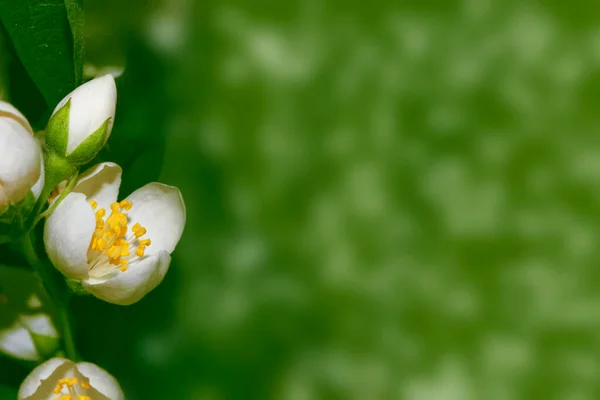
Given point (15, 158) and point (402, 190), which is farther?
point (402, 190)

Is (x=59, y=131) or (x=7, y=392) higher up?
(x=59, y=131)

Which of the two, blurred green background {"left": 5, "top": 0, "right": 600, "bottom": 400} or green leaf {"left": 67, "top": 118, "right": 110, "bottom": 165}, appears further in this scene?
blurred green background {"left": 5, "top": 0, "right": 600, "bottom": 400}

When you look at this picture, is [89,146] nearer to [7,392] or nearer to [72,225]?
[72,225]

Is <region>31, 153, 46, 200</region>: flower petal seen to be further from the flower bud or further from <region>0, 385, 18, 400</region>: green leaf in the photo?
<region>0, 385, 18, 400</region>: green leaf

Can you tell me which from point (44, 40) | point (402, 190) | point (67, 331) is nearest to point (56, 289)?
point (67, 331)

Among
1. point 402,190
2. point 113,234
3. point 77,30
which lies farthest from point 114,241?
point 402,190

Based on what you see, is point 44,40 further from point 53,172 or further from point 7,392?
point 7,392

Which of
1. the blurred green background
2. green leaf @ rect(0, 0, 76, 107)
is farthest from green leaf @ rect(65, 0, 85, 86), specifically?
the blurred green background
